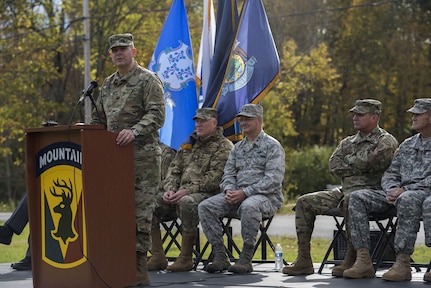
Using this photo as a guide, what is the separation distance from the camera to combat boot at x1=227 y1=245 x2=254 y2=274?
771 cm

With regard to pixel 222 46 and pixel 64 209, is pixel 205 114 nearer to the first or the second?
pixel 222 46

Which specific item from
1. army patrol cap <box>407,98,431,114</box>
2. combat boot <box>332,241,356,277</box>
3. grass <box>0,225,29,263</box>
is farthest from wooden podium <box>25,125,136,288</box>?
grass <box>0,225,29,263</box>

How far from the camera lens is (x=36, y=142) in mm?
6188

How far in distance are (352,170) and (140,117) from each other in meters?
1.94

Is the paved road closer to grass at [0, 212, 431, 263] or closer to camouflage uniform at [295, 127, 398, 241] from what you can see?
grass at [0, 212, 431, 263]

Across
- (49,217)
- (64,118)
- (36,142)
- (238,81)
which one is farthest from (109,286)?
(64,118)

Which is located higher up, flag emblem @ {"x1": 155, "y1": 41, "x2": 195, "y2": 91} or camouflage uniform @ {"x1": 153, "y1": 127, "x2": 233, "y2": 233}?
flag emblem @ {"x1": 155, "y1": 41, "x2": 195, "y2": 91}

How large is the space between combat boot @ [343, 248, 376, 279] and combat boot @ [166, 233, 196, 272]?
166cm

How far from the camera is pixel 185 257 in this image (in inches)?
322

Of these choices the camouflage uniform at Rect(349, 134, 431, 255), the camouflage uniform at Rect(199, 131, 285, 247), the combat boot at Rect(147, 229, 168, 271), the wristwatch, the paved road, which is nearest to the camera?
the wristwatch

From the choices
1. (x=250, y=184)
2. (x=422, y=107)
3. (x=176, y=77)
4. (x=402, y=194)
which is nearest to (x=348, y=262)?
(x=402, y=194)

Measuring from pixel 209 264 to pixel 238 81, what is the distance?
86.0 inches

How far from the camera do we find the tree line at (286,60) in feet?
85.7

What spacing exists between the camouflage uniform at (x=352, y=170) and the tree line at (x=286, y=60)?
1748 cm
